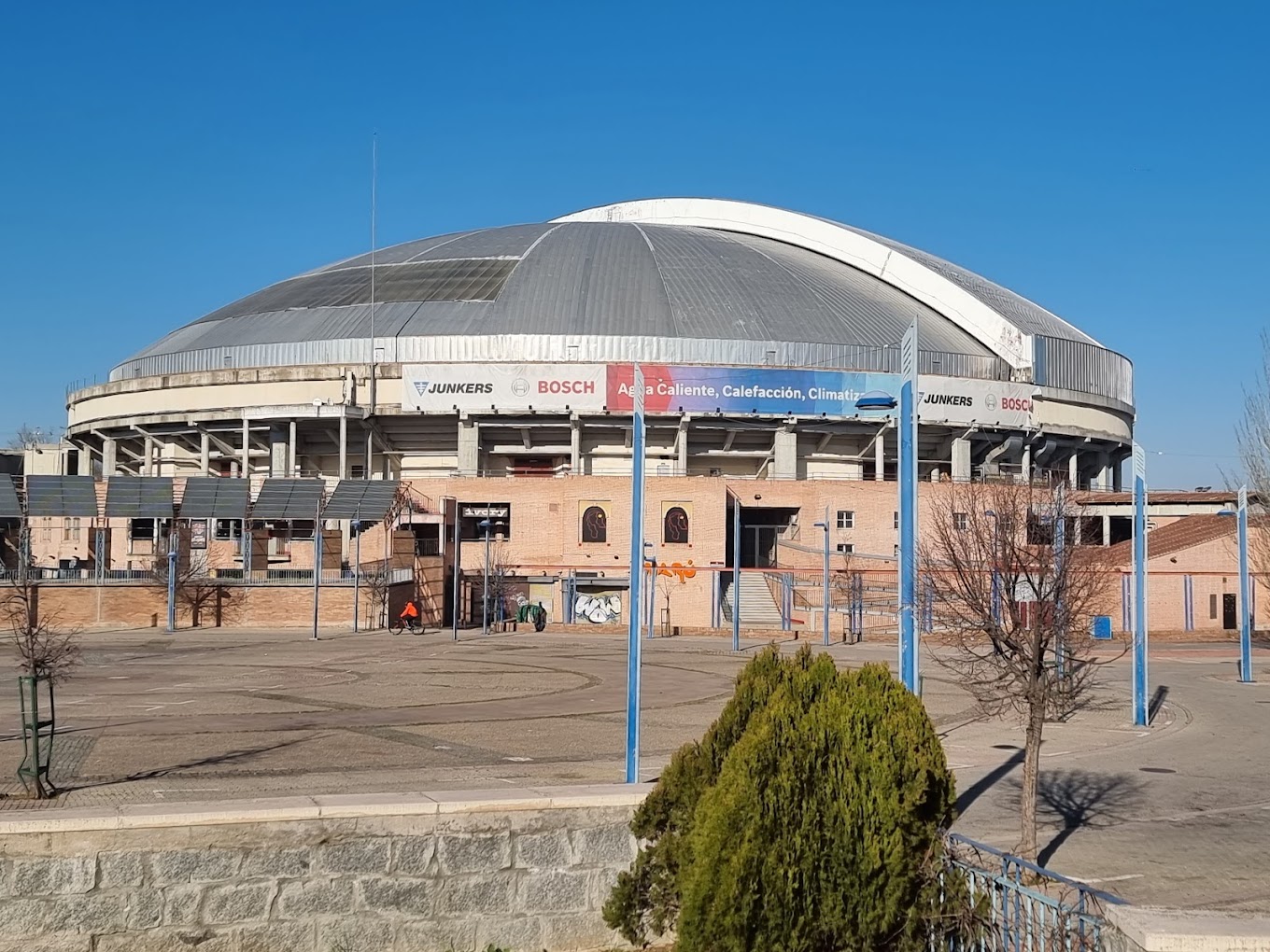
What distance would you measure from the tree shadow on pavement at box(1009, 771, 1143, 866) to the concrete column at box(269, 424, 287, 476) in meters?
48.0

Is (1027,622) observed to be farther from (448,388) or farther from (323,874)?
(448,388)

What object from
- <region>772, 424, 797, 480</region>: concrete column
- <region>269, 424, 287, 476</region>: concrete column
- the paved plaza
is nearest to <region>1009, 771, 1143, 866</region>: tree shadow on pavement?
the paved plaza

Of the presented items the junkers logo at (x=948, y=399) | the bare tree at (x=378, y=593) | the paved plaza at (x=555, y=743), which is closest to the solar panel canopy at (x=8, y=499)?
the bare tree at (x=378, y=593)

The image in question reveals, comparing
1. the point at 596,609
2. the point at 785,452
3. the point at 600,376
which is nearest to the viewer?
the point at 596,609

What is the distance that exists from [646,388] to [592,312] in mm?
6165

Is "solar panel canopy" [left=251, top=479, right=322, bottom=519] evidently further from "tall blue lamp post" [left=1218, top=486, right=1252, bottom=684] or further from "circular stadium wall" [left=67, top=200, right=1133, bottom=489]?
"tall blue lamp post" [left=1218, top=486, right=1252, bottom=684]

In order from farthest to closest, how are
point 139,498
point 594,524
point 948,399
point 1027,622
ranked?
point 948,399 < point 594,524 < point 139,498 < point 1027,622

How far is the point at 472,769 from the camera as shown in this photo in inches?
575

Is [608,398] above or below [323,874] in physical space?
above

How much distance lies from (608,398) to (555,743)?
1524 inches

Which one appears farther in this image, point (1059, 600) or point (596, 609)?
point (596, 609)

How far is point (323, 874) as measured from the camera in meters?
7.68

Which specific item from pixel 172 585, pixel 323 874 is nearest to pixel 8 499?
pixel 172 585

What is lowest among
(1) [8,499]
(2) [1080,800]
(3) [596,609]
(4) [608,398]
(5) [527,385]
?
(2) [1080,800]
